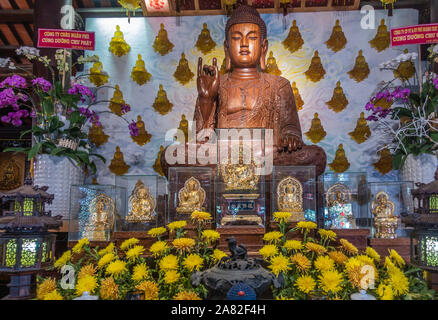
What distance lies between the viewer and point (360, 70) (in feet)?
16.4

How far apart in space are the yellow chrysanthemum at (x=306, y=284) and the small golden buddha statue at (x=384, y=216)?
1700mm

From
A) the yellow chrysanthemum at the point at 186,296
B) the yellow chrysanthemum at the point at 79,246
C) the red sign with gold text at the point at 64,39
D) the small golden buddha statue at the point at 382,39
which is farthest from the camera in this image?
the small golden buddha statue at the point at 382,39

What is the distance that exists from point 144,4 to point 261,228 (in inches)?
146

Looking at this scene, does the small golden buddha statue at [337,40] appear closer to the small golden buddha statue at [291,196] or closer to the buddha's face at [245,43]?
the buddha's face at [245,43]

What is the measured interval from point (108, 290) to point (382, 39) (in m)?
4.59

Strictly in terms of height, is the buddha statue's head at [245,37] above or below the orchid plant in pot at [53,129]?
above

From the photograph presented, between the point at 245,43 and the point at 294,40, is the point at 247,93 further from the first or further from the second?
the point at 294,40

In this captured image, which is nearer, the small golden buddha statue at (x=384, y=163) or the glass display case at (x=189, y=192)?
the glass display case at (x=189, y=192)

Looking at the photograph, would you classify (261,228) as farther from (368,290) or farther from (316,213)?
(368,290)

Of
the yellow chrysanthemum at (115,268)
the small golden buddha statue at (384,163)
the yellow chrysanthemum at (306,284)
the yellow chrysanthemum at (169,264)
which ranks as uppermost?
the small golden buddha statue at (384,163)

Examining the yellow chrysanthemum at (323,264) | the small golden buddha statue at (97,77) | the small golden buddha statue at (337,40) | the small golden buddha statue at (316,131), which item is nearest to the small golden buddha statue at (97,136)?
the small golden buddha statue at (97,77)

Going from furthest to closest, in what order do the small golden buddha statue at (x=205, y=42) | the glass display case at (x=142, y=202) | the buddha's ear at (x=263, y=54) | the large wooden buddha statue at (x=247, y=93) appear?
1. the small golden buddha statue at (x=205, y=42)
2. the buddha's ear at (x=263, y=54)
3. the large wooden buddha statue at (x=247, y=93)
4. the glass display case at (x=142, y=202)

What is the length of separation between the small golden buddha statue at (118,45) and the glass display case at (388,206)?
3.52 m

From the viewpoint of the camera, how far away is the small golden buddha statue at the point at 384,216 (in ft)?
10.9
